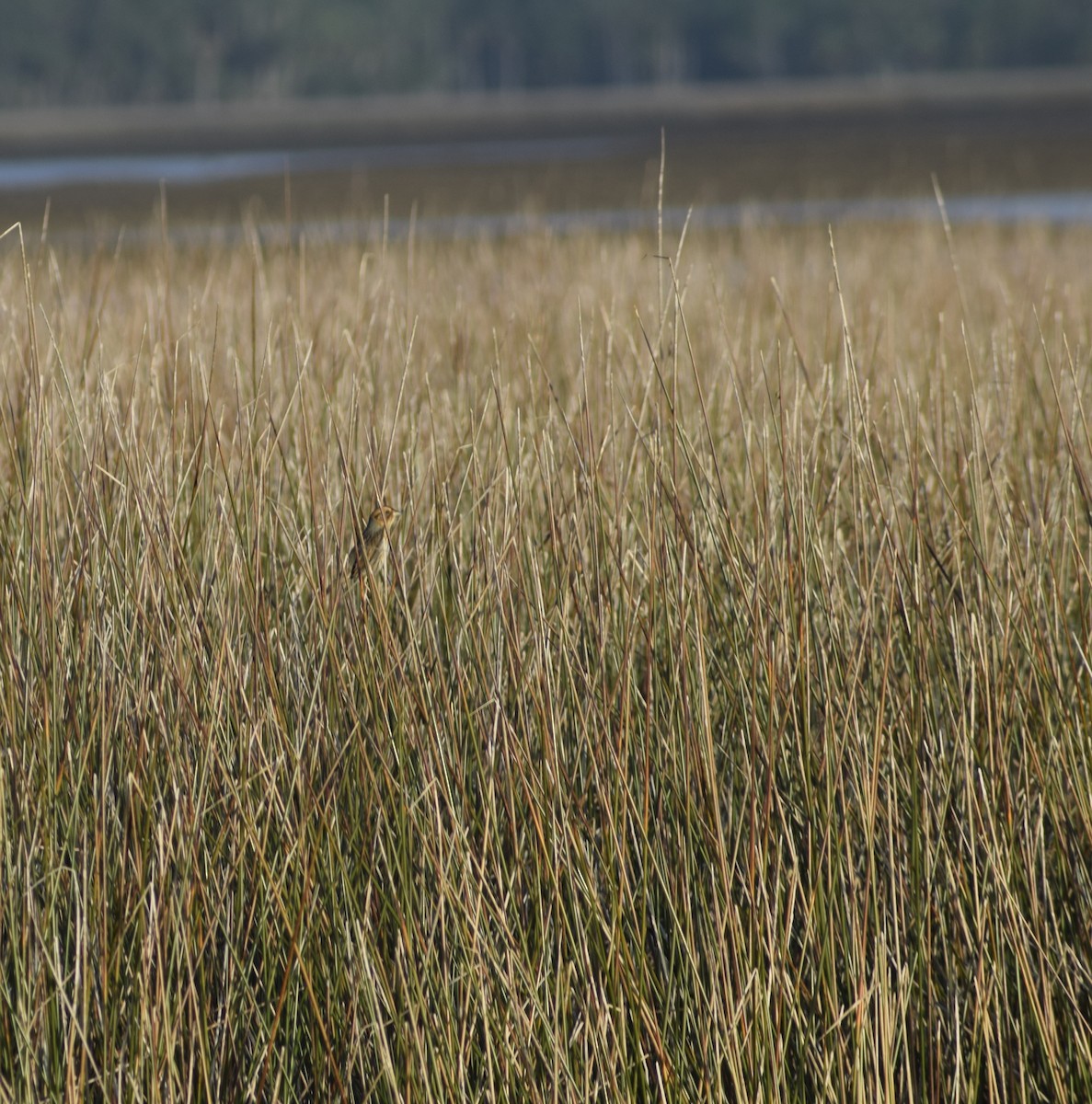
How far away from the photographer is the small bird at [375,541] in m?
2.22

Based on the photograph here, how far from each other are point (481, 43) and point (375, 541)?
11899 cm

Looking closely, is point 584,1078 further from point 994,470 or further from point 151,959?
point 994,470

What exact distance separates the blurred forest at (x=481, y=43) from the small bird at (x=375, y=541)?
314 feet

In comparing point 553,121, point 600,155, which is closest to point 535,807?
point 600,155

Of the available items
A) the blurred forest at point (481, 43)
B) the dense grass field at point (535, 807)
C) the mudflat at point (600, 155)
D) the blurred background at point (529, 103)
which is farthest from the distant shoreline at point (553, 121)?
the dense grass field at point (535, 807)

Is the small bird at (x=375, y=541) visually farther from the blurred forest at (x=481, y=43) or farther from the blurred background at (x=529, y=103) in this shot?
the blurred forest at (x=481, y=43)

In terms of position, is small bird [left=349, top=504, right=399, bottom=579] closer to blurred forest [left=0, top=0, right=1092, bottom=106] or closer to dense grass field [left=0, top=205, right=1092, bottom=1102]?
dense grass field [left=0, top=205, right=1092, bottom=1102]

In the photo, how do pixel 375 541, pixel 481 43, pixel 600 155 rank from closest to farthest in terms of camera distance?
1. pixel 375 541
2. pixel 600 155
3. pixel 481 43

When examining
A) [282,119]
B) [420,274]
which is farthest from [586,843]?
[282,119]

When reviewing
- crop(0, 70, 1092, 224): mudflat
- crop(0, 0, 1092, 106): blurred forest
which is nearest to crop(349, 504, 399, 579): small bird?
crop(0, 70, 1092, 224): mudflat

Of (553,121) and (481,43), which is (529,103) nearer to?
(553,121)

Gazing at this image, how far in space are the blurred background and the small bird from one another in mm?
879

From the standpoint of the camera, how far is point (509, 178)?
24.2m

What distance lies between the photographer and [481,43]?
11412 centimetres
